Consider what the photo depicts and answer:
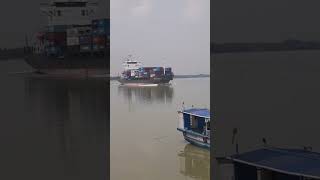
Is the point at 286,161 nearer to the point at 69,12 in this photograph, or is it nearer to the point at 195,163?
the point at 195,163

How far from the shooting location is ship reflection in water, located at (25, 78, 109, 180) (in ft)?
14.0

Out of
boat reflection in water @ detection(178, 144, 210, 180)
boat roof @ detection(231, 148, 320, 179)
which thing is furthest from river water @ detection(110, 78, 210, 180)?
boat roof @ detection(231, 148, 320, 179)

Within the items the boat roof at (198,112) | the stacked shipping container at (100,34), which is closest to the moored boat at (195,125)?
the boat roof at (198,112)

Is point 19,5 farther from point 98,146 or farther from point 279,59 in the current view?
point 279,59

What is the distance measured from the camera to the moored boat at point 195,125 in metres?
4.91

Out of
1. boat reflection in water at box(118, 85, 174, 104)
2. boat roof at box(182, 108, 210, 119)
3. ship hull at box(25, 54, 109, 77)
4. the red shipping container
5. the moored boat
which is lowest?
the moored boat

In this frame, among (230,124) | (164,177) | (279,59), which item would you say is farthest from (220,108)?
(164,177)

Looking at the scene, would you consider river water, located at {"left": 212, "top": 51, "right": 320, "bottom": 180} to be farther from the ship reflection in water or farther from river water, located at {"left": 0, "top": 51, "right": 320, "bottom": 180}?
the ship reflection in water

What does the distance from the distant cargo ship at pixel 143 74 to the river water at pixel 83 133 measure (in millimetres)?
147

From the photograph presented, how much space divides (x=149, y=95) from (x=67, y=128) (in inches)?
59.6

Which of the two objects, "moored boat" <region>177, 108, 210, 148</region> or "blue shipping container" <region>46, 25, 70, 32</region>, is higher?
"blue shipping container" <region>46, 25, 70, 32</region>

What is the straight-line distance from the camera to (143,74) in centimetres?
544

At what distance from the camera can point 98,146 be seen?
4.38m

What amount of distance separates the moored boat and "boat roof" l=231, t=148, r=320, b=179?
8.25 feet
